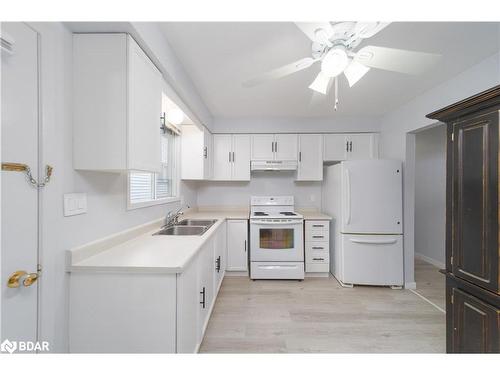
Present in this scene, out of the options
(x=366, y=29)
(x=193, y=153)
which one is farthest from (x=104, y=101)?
(x=193, y=153)

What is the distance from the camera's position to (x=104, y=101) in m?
1.20

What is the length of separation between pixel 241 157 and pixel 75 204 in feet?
8.33

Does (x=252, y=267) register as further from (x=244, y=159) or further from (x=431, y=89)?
(x=431, y=89)

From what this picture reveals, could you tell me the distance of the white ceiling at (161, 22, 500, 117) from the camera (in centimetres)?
149

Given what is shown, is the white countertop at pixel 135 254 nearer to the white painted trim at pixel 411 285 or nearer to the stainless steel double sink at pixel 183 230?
the stainless steel double sink at pixel 183 230

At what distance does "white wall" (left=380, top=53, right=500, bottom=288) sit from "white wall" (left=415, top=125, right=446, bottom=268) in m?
0.99

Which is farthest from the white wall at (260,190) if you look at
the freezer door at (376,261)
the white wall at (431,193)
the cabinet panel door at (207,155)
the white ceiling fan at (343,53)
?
the white ceiling fan at (343,53)

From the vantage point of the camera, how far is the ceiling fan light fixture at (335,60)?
130cm

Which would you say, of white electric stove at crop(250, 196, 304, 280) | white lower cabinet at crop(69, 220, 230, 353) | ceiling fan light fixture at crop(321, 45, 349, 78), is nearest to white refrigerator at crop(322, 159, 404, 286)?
white electric stove at crop(250, 196, 304, 280)

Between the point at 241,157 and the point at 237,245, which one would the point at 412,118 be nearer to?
the point at 241,157

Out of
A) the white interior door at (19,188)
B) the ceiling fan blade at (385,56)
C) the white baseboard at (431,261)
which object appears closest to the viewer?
the white interior door at (19,188)

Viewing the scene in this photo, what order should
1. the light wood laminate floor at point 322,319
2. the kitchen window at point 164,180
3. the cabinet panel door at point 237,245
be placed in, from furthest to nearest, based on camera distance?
the cabinet panel door at point 237,245
the kitchen window at point 164,180
the light wood laminate floor at point 322,319

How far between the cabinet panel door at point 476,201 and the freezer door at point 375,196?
1399 mm
